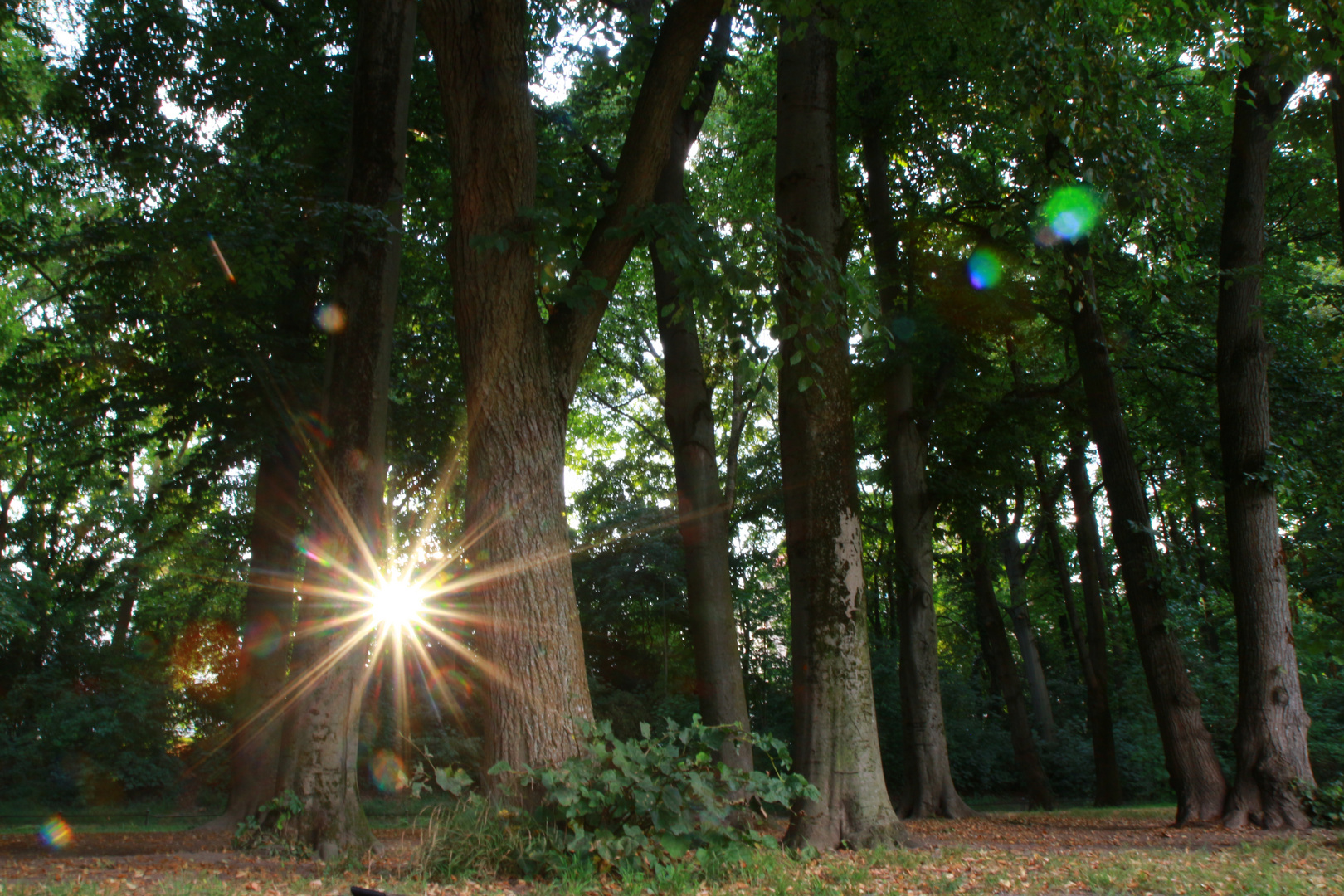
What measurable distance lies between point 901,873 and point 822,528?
8.22ft

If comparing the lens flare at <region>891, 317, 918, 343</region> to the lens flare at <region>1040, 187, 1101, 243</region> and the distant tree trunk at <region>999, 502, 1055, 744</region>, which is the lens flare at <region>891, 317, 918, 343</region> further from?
the distant tree trunk at <region>999, 502, 1055, 744</region>

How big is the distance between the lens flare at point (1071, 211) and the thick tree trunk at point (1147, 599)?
366 mm

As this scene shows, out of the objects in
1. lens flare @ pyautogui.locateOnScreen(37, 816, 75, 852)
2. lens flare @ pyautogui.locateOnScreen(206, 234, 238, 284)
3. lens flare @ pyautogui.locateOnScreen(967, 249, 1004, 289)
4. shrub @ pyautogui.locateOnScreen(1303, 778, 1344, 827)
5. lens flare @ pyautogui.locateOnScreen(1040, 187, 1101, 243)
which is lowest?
lens flare @ pyautogui.locateOnScreen(37, 816, 75, 852)

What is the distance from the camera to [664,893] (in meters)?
4.66

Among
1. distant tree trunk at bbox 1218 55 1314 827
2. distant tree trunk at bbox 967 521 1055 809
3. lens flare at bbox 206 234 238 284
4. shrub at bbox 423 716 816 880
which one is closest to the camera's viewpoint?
shrub at bbox 423 716 816 880

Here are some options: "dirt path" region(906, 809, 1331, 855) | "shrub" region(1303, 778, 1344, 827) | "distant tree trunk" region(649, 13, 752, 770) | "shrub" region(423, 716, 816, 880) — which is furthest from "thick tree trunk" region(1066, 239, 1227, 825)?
"shrub" region(423, 716, 816, 880)

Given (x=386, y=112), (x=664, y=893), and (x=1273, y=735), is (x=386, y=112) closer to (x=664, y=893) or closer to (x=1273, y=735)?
(x=664, y=893)

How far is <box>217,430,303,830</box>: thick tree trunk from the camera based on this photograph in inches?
509

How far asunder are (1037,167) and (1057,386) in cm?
689

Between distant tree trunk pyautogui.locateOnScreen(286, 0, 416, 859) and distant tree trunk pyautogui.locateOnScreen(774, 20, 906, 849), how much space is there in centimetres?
410

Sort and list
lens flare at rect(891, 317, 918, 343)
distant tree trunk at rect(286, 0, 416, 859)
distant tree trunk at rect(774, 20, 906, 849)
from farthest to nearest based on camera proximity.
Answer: lens flare at rect(891, 317, 918, 343) < distant tree trunk at rect(286, 0, 416, 859) < distant tree trunk at rect(774, 20, 906, 849)

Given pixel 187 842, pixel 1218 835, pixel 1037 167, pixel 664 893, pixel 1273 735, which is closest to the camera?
pixel 664 893

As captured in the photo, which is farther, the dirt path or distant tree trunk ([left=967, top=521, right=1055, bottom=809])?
distant tree trunk ([left=967, top=521, right=1055, bottom=809])

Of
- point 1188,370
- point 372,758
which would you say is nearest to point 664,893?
point 1188,370
